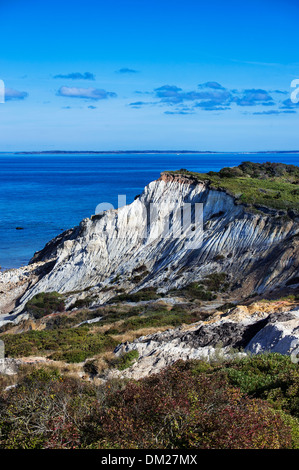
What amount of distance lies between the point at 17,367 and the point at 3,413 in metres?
6.48

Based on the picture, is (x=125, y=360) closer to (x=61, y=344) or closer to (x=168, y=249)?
(x=61, y=344)

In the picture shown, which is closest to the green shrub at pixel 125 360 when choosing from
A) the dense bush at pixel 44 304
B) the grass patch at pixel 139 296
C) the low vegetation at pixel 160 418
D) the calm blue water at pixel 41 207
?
the low vegetation at pixel 160 418

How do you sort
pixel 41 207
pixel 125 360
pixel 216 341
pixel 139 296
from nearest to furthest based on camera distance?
pixel 125 360 < pixel 216 341 < pixel 139 296 < pixel 41 207

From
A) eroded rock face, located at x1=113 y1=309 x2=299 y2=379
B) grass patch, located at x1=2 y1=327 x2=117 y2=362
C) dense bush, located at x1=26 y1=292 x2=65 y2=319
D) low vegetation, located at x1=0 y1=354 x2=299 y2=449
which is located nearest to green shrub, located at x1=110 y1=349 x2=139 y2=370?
eroded rock face, located at x1=113 y1=309 x2=299 y2=379

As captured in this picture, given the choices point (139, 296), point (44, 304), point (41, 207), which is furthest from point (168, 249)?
point (41, 207)

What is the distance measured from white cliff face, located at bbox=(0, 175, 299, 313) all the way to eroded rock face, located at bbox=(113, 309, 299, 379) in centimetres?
1182

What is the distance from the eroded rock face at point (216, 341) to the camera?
15125 mm

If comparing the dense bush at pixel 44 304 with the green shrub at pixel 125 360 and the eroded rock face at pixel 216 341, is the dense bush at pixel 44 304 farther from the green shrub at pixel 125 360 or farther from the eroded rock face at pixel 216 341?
the green shrub at pixel 125 360

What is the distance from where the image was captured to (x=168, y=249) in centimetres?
3953

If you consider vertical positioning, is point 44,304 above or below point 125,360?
below

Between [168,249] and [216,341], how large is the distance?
22.8 m

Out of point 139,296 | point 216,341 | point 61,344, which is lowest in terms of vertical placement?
point 139,296

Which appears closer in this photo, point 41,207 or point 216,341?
point 216,341
